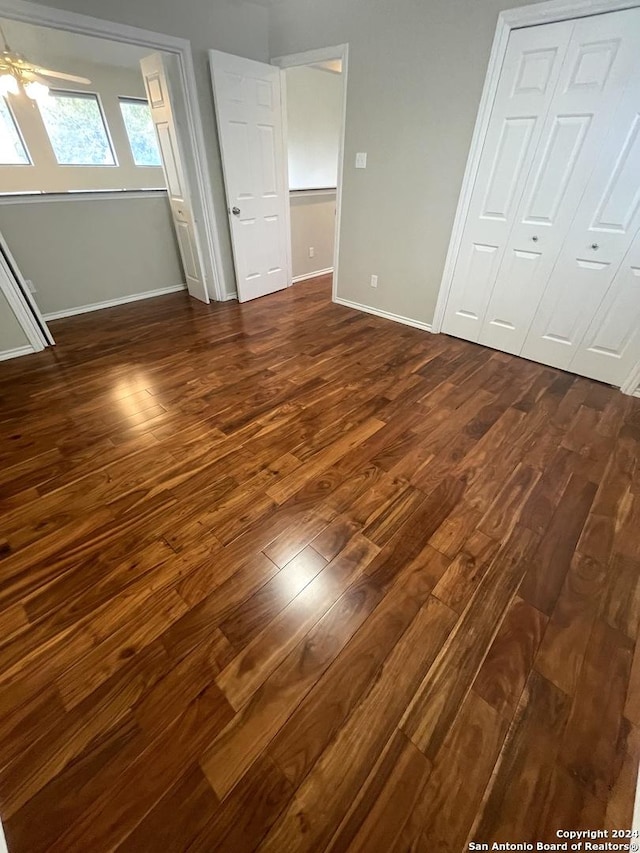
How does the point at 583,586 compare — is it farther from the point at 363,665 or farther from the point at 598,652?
the point at 363,665

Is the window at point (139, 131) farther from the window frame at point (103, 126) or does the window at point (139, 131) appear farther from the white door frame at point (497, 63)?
the white door frame at point (497, 63)

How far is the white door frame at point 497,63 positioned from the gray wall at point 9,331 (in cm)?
337

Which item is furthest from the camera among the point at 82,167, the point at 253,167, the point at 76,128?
the point at 82,167

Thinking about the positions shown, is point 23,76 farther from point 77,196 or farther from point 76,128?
point 77,196

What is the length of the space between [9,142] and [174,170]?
3732mm

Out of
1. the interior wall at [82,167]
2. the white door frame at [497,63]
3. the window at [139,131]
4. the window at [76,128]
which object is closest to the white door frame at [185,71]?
the white door frame at [497,63]

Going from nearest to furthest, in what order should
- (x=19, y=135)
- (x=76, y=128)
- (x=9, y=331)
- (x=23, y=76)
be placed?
(x=9, y=331) → (x=23, y=76) → (x=19, y=135) → (x=76, y=128)

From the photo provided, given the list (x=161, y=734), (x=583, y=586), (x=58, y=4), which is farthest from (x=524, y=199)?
(x=161, y=734)

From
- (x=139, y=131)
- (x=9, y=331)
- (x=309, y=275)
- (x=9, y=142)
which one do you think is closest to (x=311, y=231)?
(x=309, y=275)

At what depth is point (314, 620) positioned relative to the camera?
1177 mm

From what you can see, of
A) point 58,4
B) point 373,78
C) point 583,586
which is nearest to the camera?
point 583,586

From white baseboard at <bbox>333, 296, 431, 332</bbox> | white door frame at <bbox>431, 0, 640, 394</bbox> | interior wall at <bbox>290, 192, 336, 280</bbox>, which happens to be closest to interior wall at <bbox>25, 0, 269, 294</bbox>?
interior wall at <bbox>290, 192, 336, 280</bbox>

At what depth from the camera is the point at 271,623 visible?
3.83 feet

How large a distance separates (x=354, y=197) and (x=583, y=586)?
3.37 meters
